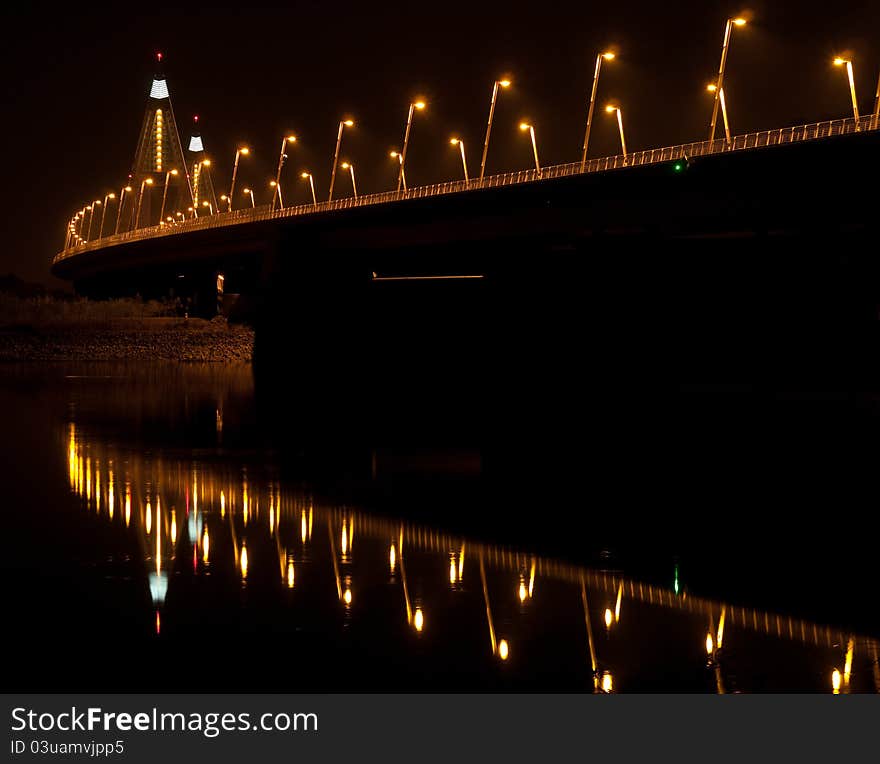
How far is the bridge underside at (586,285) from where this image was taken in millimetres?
46000

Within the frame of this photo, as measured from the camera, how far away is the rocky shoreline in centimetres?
8488

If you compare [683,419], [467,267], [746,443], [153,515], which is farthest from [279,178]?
[153,515]

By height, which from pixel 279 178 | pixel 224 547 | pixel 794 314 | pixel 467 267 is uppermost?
pixel 279 178

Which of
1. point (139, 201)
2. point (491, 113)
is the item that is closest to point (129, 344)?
point (491, 113)

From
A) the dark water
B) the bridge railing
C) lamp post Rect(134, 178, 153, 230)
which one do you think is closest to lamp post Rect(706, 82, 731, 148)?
the bridge railing

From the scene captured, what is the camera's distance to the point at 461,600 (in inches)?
579

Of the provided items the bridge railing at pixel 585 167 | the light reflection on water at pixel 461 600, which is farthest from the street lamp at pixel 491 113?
the light reflection on water at pixel 461 600

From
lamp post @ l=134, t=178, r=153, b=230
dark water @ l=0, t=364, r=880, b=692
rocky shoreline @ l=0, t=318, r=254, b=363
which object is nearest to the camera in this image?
dark water @ l=0, t=364, r=880, b=692

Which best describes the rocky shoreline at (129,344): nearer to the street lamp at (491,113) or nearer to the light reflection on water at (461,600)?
the street lamp at (491,113)

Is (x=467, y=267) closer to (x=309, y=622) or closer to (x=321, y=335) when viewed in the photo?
(x=321, y=335)

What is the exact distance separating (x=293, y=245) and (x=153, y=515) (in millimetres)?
54911

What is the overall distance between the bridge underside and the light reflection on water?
22177 millimetres

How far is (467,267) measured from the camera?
6850 cm

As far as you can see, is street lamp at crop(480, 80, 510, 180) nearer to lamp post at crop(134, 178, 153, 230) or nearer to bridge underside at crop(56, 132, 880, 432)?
bridge underside at crop(56, 132, 880, 432)
